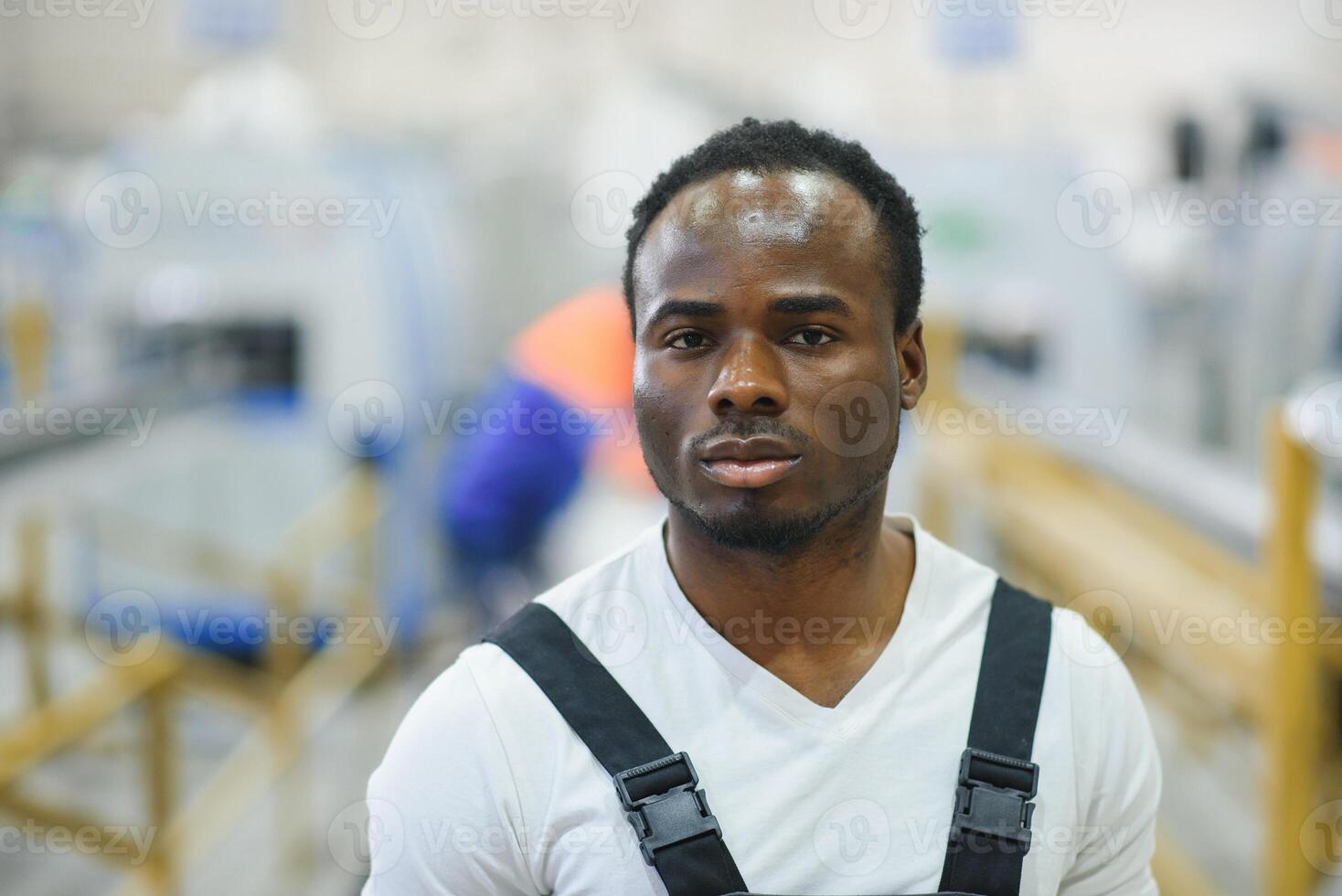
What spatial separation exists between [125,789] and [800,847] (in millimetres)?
3902

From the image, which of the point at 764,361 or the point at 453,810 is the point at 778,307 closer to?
the point at 764,361

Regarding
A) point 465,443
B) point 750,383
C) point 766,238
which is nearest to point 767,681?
point 750,383

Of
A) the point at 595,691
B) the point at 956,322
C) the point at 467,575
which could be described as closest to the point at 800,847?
the point at 595,691

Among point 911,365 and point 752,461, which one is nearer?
point 752,461

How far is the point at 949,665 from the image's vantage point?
49.4 inches

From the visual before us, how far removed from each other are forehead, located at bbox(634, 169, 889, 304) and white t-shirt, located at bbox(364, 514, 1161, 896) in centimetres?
32

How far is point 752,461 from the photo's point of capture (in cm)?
110

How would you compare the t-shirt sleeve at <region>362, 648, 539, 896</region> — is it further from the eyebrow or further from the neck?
the eyebrow

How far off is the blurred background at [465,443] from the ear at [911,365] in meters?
1.21

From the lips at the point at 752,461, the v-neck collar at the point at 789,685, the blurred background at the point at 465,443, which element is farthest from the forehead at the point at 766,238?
the blurred background at the point at 465,443

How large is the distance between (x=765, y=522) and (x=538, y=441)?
2.63 m

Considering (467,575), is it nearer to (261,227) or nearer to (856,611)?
(261,227)

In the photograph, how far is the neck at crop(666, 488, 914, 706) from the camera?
1.21m

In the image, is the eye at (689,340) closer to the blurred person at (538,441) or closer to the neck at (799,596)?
the neck at (799,596)
